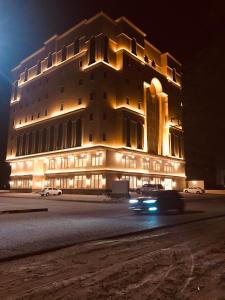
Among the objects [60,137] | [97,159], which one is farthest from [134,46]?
[97,159]

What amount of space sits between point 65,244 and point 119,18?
197 feet

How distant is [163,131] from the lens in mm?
68312

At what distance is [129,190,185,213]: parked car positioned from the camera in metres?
17.4

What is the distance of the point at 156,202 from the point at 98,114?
37.3m

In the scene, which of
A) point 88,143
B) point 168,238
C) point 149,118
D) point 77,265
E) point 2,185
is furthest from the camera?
point 2,185

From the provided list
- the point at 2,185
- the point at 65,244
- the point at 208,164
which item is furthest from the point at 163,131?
the point at 65,244

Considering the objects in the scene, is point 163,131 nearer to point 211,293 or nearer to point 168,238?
point 168,238

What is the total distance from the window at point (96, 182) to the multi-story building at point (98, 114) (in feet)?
0.60

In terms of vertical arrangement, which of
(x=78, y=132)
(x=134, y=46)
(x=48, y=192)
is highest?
(x=134, y=46)

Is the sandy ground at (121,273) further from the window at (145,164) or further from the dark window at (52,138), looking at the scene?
the dark window at (52,138)

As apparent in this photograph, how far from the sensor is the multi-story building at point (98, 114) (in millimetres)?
54156

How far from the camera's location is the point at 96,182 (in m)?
51.9

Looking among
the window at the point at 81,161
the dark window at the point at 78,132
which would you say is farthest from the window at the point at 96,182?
the dark window at the point at 78,132

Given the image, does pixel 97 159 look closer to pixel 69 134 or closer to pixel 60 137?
pixel 69 134
